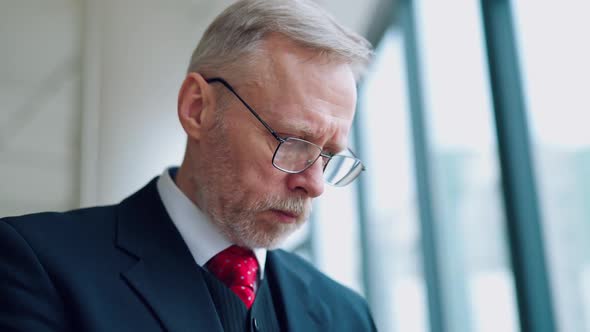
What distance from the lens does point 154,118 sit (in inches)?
76.4

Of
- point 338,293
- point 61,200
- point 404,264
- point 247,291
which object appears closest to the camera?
point 247,291

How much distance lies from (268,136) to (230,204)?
0.16 m

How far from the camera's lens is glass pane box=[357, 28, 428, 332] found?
2.93 m

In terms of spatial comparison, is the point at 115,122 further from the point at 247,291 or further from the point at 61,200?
the point at 247,291

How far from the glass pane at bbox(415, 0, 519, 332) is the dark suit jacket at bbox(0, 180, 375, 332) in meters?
1.10

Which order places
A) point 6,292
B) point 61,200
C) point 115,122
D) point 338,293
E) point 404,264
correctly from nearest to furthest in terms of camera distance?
point 6,292
point 338,293
point 61,200
point 115,122
point 404,264

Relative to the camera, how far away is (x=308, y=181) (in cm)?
111

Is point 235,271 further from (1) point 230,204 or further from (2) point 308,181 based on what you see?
(2) point 308,181

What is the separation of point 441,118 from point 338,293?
144 cm

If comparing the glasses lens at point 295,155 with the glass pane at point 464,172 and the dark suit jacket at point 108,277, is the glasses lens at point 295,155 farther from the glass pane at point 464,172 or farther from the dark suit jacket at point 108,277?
the glass pane at point 464,172

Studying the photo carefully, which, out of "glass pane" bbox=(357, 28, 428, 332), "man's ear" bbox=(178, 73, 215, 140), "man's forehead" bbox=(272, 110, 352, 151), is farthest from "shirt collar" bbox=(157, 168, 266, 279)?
"glass pane" bbox=(357, 28, 428, 332)

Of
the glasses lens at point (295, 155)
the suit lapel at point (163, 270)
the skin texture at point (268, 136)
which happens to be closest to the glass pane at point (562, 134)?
the skin texture at point (268, 136)

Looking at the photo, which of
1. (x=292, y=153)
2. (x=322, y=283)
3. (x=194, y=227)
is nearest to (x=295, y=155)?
(x=292, y=153)

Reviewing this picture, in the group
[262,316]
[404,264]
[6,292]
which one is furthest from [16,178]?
[404,264]
